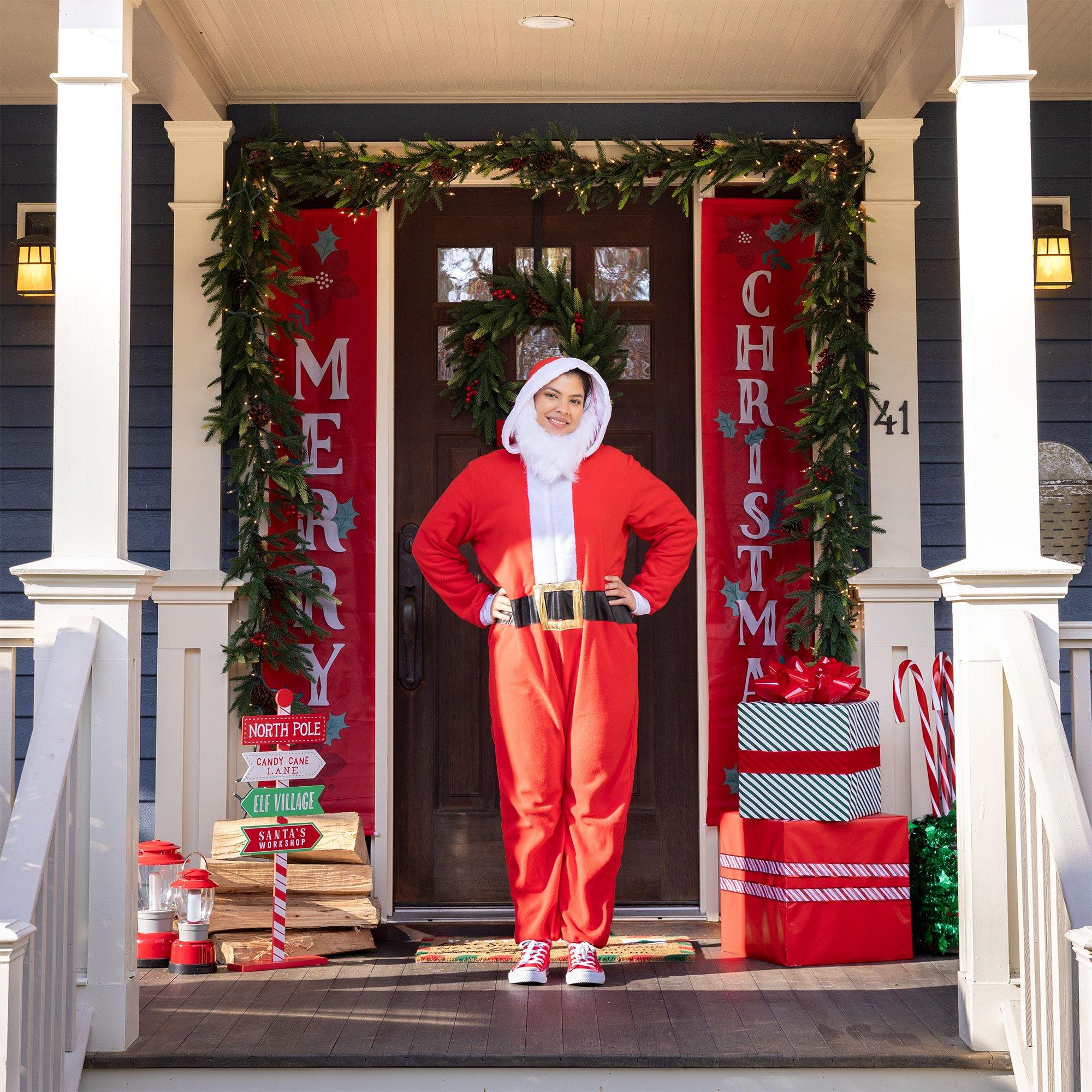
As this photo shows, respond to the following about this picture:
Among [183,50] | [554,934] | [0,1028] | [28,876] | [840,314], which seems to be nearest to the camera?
[0,1028]

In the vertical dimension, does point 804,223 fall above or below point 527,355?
above

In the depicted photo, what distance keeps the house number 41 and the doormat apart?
6.05ft

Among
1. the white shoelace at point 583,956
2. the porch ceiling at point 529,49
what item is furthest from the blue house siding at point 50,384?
the white shoelace at point 583,956

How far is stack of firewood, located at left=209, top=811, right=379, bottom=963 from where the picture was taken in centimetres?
390

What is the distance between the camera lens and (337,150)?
444cm

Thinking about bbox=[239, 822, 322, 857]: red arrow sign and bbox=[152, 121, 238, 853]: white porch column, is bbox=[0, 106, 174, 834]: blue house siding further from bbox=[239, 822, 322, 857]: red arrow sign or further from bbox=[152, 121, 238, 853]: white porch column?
bbox=[239, 822, 322, 857]: red arrow sign

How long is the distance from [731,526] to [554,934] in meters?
1.59

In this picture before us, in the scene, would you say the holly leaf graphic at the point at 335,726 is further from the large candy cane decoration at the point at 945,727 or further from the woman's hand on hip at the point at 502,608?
the large candy cane decoration at the point at 945,727

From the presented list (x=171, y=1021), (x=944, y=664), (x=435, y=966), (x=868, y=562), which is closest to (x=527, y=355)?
(x=868, y=562)

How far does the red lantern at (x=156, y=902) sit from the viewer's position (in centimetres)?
376

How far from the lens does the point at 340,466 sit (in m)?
4.50

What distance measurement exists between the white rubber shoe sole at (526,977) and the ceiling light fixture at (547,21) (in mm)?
2792

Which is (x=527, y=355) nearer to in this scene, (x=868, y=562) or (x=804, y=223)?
(x=804, y=223)

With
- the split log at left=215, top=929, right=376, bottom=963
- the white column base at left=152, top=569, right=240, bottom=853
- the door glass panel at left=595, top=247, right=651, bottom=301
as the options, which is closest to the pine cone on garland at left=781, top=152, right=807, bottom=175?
the door glass panel at left=595, top=247, right=651, bottom=301
